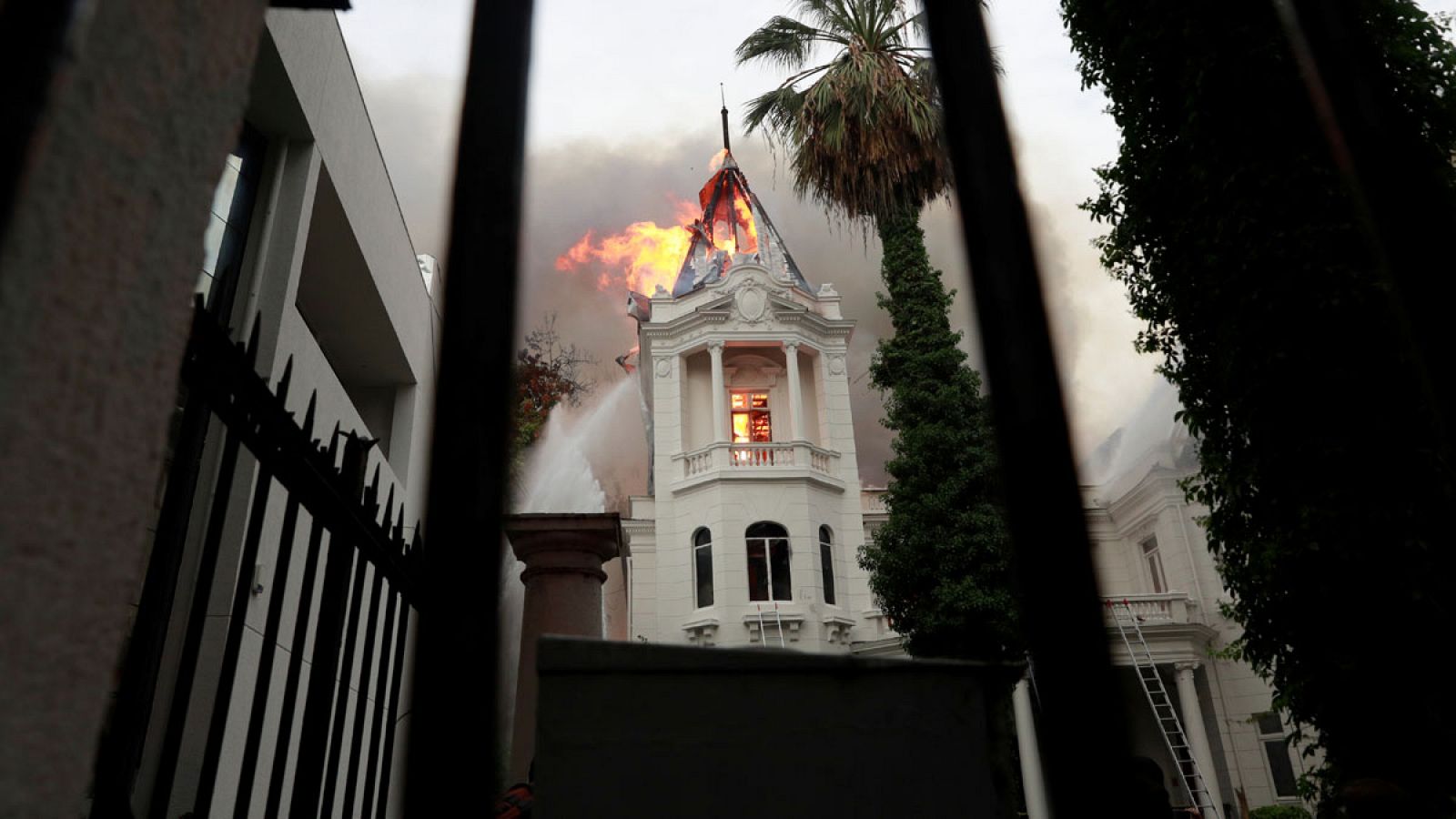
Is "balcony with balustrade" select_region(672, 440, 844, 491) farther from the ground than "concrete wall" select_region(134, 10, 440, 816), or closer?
farther from the ground

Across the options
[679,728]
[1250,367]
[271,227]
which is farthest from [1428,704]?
[271,227]

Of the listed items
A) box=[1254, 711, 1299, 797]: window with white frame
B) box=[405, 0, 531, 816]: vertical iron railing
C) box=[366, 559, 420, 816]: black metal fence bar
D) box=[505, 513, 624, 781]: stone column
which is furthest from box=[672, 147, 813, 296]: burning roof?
box=[405, 0, 531, 816]: vertical iron railing

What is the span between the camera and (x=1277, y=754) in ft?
60.0

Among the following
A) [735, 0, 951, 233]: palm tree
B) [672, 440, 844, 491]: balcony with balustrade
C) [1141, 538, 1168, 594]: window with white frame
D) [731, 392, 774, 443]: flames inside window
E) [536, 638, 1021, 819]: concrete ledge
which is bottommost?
[536, 638, 1021, 819]: concrete ledge

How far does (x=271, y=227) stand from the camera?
6.47 metres

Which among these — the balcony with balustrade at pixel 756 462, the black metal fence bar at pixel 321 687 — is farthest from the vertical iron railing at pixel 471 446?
the balcony with balustrade at pixel 756 462

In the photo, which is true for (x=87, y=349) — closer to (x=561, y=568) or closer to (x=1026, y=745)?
(x=561, y=568)

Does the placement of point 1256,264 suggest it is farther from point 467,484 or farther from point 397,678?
point 467,484

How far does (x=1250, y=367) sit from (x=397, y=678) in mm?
4960

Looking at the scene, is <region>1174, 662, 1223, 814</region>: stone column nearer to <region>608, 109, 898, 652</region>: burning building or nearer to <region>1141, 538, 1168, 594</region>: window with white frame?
<region>1141, 538, 1168, 594</region>: window with white frame

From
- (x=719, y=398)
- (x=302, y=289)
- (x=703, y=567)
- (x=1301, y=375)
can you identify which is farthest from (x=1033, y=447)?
(x=719, y=398)

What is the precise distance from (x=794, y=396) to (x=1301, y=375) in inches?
735

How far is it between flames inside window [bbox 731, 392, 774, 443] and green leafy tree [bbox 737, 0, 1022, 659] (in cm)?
664

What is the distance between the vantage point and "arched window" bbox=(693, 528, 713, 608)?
72.2 ft
